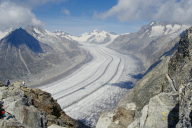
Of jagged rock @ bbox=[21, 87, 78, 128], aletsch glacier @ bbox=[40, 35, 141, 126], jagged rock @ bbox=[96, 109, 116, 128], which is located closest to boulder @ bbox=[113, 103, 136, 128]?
jagged rock @ bbox=[96, 109, 116, 128]

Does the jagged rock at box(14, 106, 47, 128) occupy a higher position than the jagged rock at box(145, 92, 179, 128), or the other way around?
the jagged rock at box(145, 92, 179, 128)

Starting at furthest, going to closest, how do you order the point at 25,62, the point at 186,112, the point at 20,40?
the point at 20,40 → the point at 25,62 → the point at 186,112

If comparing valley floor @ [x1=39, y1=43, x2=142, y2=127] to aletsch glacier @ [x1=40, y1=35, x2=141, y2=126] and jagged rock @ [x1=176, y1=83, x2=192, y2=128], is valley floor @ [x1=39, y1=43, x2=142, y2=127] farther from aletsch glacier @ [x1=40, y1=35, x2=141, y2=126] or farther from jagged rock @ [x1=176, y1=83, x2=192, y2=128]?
jagged rock @ [x1=176, y1=83, x2=192, y2=128]

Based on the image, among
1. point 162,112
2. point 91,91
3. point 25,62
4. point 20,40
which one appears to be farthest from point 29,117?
point 20,40

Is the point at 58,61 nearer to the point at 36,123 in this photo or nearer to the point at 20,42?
the point at 20,42

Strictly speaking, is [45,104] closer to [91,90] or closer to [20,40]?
[91,90]

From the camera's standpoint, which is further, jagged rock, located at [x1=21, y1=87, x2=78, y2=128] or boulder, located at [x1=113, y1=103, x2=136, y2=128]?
jagged rock, located at [x1=21, y1=87, x2=78, y2=128]

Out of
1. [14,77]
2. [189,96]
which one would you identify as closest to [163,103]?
[189,96]

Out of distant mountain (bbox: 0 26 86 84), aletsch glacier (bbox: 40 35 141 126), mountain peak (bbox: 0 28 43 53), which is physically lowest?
aletsch glacier (bbox: 40 35 141 126)

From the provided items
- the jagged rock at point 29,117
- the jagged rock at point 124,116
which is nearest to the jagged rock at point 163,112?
the jagged rock at point 124,116
